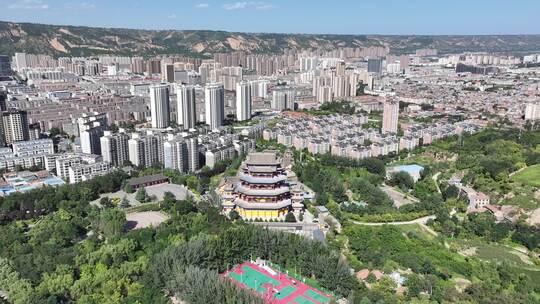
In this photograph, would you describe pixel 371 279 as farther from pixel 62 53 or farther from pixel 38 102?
pixel 62 53

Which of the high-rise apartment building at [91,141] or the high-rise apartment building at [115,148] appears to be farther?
the high-rise apartment building at [91,141]

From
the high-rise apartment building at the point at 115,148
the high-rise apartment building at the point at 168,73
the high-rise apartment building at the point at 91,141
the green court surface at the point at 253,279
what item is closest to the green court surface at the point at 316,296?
the green court surface at the point at 253,279

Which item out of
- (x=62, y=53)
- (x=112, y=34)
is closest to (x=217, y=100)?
(x=62, y=53)

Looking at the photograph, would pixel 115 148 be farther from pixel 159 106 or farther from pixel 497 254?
pixel 497 254

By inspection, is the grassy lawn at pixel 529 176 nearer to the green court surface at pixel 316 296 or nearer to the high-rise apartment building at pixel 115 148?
the green court surface at pixel 316 296

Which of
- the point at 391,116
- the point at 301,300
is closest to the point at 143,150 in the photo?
the point at 301,300
